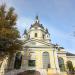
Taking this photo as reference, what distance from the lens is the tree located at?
1775 cm

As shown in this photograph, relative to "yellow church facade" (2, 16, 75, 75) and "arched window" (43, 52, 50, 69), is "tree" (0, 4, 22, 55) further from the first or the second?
"arched window" (43, 52, 50, 69)

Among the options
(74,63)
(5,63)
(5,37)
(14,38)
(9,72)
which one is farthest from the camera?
(74,63)

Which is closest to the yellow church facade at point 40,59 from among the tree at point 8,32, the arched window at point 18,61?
the arched window at point 18,61

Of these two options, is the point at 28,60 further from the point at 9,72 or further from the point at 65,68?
the point at 65,68

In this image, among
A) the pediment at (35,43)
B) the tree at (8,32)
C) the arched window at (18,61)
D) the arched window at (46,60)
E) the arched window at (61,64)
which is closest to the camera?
the tree at (8,32)

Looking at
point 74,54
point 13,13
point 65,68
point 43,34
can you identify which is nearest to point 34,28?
point 43,34

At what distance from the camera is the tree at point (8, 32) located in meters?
17.8

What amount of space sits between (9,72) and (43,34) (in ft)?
57.9

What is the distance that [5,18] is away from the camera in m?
18.7

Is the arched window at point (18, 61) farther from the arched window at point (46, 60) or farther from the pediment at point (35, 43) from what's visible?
the arched window at point (46, 60)

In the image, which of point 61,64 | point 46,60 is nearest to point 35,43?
point 46,60

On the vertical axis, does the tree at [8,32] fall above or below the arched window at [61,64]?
above

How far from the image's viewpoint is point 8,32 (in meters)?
17.8

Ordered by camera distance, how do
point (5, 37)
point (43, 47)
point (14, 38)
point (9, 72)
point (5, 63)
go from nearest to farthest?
point (5, 37), point (14, 38), point (9, 72), point (5, 63), point (43, 47)
